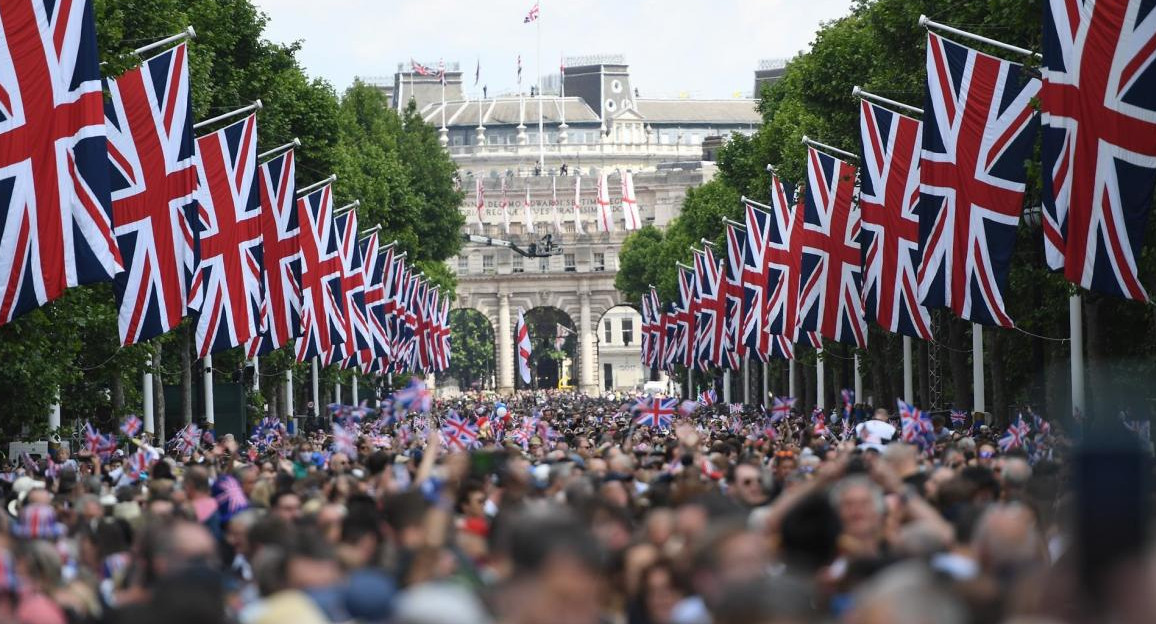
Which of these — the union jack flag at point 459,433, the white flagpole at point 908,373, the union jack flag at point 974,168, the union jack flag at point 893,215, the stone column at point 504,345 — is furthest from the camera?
the stone column at point 504,345

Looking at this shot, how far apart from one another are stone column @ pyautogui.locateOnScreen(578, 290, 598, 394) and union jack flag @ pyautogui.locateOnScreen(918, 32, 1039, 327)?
474ft

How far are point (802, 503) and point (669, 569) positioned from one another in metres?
0.75

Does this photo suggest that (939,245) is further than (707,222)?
No

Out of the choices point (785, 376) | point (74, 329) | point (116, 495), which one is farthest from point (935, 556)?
point (785, 376)

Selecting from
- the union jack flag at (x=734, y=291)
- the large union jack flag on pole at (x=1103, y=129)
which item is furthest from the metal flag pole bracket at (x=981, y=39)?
the union jack flag at (x=734, y=291)

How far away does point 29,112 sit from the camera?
2212cm

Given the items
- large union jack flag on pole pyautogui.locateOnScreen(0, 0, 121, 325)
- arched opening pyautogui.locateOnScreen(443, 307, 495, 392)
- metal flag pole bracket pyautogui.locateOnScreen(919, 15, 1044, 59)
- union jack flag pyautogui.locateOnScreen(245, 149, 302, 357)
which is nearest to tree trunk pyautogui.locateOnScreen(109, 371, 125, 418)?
union jack flag pyautogui.locateOnScreen(245, 149, 302, 357)

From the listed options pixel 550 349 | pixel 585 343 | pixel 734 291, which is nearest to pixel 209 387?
pixel 734 291

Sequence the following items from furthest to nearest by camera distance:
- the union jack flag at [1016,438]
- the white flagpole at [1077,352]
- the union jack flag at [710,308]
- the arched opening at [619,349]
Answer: the arched opening at [619,349], the union jack flag at [710,308], the white flagpole at [1077,352], the union jack flag at [1016,438]

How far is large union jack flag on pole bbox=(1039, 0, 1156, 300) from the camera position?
2153cm

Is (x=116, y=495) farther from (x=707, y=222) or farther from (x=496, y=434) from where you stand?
(x=707, y=222)

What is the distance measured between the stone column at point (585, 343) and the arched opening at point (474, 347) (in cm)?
1618

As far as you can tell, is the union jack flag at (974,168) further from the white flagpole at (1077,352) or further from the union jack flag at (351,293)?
the union jack flag at (351,293)

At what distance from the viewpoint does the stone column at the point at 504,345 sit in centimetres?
17538
